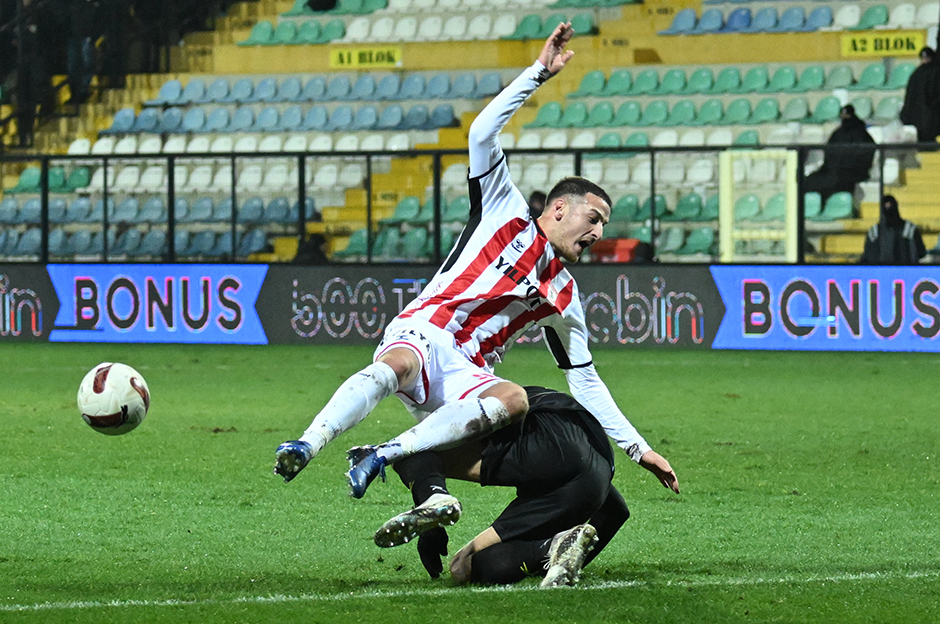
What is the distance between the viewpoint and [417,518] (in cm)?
446

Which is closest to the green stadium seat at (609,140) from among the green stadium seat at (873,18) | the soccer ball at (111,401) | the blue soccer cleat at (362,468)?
the green stadium seat at (873,18)

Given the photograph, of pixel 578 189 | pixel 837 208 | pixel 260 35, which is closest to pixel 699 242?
pixel 837 208

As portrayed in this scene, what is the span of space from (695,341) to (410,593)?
32.6ft

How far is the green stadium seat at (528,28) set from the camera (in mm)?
21281

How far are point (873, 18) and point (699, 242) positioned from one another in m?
6.90

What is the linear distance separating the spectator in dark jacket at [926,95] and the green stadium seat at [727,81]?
3023 millimetres

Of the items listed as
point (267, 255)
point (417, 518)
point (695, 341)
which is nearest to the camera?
point (417, 518)

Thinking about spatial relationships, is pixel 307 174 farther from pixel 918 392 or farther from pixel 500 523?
pixel 500 523

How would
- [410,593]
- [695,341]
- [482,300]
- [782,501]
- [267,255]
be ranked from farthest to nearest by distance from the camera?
[267,255], [695,341], [782,501], [482,300], [410,593]

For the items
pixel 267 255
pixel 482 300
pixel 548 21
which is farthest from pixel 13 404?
pixel 548 21

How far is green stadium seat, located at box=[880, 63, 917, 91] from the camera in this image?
18844mm

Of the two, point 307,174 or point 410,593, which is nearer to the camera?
point 410,593

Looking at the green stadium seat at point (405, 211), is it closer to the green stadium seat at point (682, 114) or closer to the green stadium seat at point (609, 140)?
the green stadium seat at point (609, 140)

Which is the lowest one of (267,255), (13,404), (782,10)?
(13,404)
